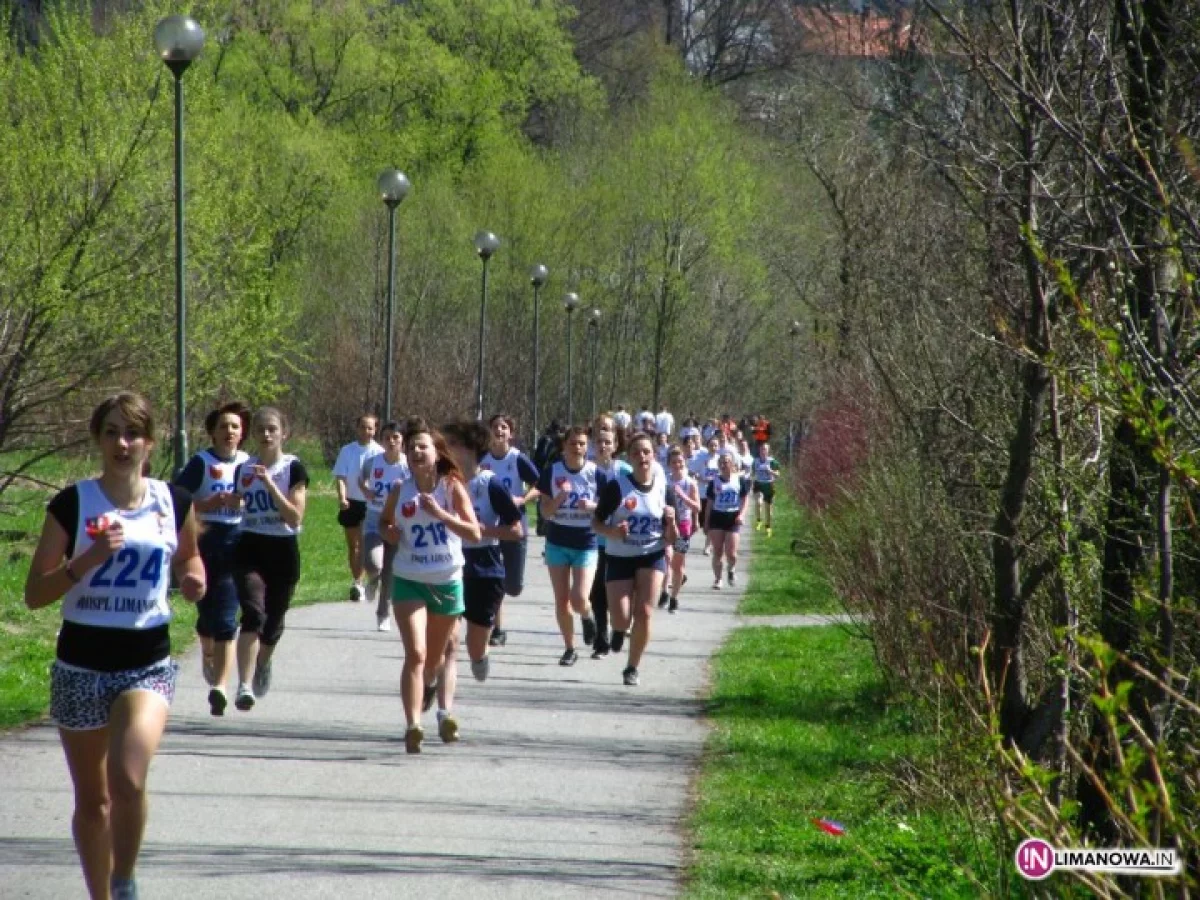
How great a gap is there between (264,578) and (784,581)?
599 inches

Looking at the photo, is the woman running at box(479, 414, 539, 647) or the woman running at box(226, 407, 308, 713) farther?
the woman running at box(479, 414, 539, 647)

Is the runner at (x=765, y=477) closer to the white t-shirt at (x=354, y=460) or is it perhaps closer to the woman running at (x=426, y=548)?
the white t-shirt at (x=354, y=460)

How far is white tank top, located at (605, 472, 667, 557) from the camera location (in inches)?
586

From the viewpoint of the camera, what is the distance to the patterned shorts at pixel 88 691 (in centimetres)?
676

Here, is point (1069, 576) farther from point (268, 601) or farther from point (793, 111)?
point (793, 111)

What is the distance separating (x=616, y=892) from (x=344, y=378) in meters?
39.5

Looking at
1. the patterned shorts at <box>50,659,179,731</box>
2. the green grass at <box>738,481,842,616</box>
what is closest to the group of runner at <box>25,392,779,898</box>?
the patterned shorts at <box>50,659,179,731</box>

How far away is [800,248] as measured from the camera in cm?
5869

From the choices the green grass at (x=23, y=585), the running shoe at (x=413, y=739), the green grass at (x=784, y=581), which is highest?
the running shoe at (x=413, y=739)

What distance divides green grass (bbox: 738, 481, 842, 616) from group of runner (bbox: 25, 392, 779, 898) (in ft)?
3.22

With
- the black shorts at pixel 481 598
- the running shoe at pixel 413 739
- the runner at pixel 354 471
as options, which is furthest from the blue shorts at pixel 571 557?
the running shoe at pixel 413 739

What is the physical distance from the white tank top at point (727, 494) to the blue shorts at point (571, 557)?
7.93 m

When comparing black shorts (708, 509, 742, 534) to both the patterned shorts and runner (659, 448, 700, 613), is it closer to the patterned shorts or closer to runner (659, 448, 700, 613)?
runner (659, 448, 700, 613)

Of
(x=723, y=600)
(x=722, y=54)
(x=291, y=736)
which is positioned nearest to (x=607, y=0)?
(x=722, y=54)
